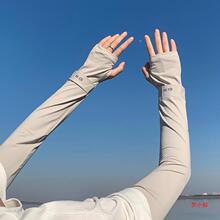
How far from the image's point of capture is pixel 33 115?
1266 mm

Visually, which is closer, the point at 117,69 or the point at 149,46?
the point at 149,46

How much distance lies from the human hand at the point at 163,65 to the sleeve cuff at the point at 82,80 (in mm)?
184

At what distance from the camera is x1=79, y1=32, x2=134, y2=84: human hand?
138cm

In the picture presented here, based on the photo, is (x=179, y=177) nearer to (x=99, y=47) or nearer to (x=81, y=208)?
(x=81, y=208)

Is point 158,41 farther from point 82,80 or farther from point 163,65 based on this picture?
point 82,80

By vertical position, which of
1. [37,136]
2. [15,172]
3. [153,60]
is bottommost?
[15,172]

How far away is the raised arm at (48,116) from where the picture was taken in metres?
1.26

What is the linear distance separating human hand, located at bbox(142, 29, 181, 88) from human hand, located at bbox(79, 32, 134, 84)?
13 cm

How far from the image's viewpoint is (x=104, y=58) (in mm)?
1387

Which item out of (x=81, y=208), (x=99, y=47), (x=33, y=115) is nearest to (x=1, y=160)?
(x=33, y=115)

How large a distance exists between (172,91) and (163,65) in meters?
0.10

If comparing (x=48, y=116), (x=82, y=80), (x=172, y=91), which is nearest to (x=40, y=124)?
(x=48, y=116)

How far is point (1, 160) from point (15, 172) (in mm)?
61

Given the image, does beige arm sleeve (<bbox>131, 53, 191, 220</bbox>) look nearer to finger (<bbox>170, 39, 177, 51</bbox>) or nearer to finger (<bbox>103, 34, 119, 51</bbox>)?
finger (<bbox>170, 39, 177, 51</bbox>)
